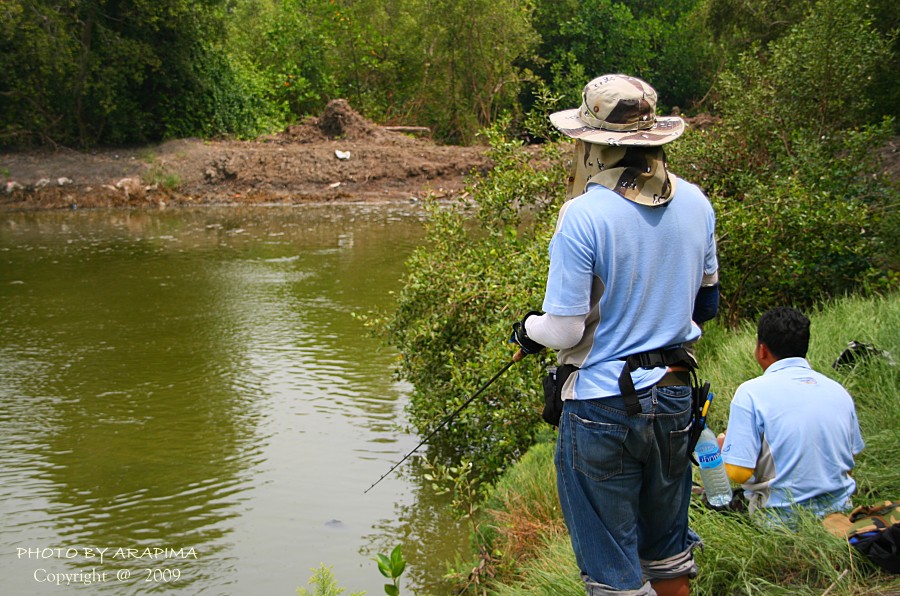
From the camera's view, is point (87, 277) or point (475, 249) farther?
point (87, 277)

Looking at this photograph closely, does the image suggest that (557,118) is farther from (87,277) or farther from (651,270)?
(87,277)

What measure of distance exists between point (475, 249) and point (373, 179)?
17490 mm

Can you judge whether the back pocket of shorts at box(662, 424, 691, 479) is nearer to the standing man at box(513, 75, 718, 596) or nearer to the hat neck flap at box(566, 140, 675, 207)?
the standing man at box(513, 75, 718, 596)

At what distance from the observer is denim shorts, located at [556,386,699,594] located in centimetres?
270

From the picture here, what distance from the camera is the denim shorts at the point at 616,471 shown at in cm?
270

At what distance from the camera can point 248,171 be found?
2478 centimetres

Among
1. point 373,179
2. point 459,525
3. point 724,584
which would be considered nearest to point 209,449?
point 459,525

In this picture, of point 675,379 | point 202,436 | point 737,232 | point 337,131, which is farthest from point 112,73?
point 675,379

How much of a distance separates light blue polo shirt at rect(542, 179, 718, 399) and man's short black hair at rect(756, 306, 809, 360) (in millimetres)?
1106

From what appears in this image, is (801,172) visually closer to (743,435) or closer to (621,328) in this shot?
(743,435)

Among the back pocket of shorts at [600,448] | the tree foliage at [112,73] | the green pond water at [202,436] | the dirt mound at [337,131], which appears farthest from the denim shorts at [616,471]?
the dirt mound at [337,131]

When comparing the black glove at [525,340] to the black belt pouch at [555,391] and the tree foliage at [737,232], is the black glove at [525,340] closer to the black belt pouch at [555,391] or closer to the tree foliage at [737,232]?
the black belt pouch at [555,391]

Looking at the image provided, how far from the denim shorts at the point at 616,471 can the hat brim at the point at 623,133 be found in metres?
0.73

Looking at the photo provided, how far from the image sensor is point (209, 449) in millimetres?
7344
